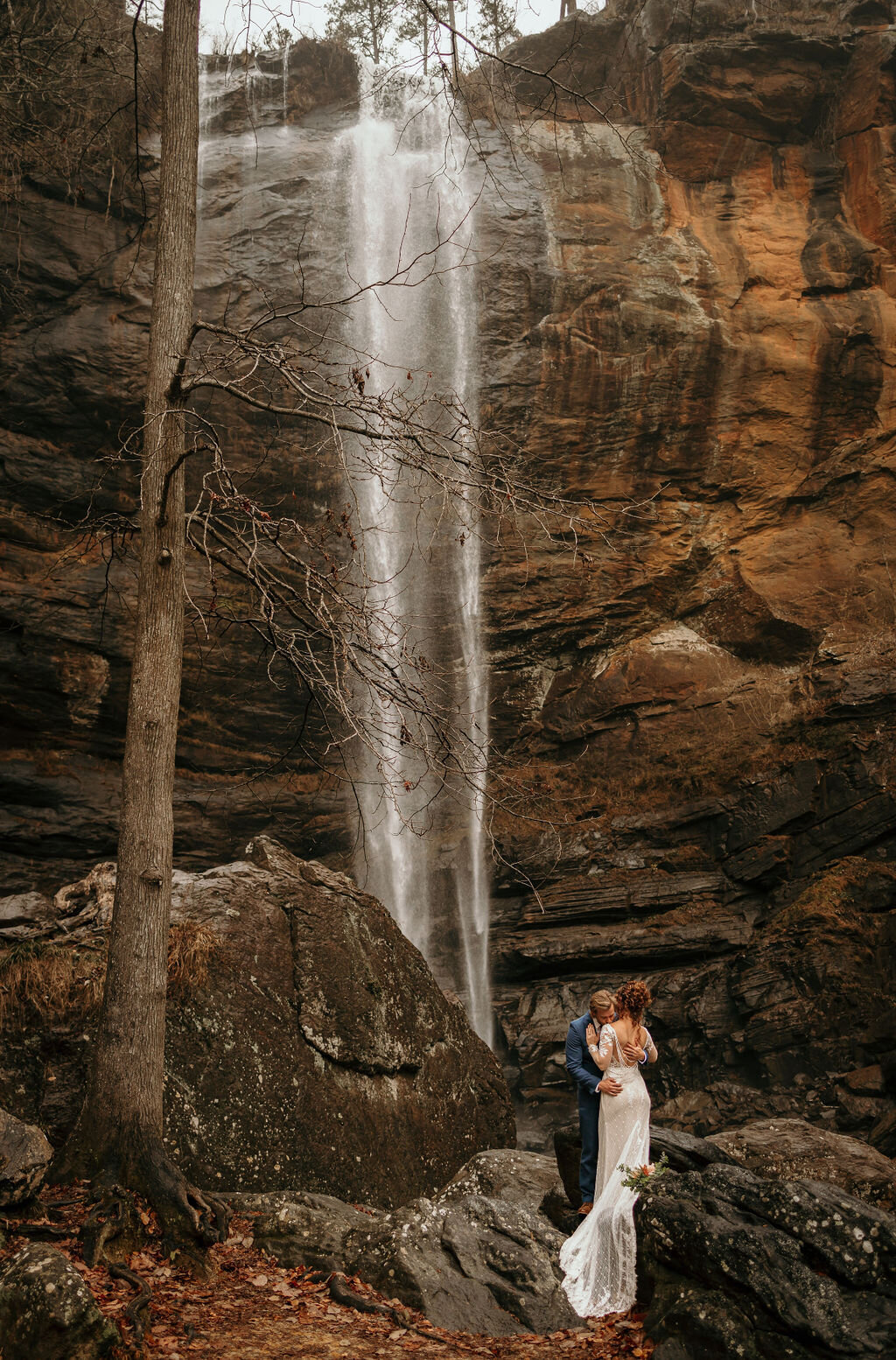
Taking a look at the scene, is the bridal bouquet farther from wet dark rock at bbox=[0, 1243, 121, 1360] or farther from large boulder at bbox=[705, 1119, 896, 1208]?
wet dark rock at bbox=[0, 1243, 121, 1360]

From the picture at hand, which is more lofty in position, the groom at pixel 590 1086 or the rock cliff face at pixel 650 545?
the rock cliff face at pixel 650 545

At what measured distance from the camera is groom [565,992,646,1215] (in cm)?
584

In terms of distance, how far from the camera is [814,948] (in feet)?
43.5

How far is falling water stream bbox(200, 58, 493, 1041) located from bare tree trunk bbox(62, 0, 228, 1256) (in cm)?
833

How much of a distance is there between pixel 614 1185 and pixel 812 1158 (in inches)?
110

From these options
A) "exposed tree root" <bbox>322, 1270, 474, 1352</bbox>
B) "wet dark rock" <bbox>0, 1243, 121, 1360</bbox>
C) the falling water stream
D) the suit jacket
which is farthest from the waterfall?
"wet dark rock" <bbox>0, 1243, 121, 1360</bbox>

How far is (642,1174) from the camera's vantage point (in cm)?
511

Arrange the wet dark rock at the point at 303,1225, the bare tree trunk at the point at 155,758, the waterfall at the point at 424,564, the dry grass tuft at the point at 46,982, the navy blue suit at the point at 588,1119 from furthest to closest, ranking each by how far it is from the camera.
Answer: the waterfall at the point at 424,564 < the dry grass tuft at the point at 46,982 < the navy blue suit at the point at 588,1119 < the bare tree trunk at the point at 155,758 < the wet dark rock at the point at 303,1225

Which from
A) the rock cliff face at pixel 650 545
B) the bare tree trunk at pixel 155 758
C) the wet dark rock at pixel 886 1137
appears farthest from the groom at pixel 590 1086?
the rock cliff face at pixel 650 545

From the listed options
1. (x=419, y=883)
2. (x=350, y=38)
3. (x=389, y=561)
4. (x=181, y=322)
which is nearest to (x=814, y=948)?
(x=419, y=883)

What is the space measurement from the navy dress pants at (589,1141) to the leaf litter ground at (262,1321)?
3.96ft

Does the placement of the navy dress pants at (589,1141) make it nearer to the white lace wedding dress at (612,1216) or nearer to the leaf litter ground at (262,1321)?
the white lace wedding dress at (612,1216)

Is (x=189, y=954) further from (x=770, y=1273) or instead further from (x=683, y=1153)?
(x=770, y=1273)

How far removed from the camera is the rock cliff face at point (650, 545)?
1412 centimetres
